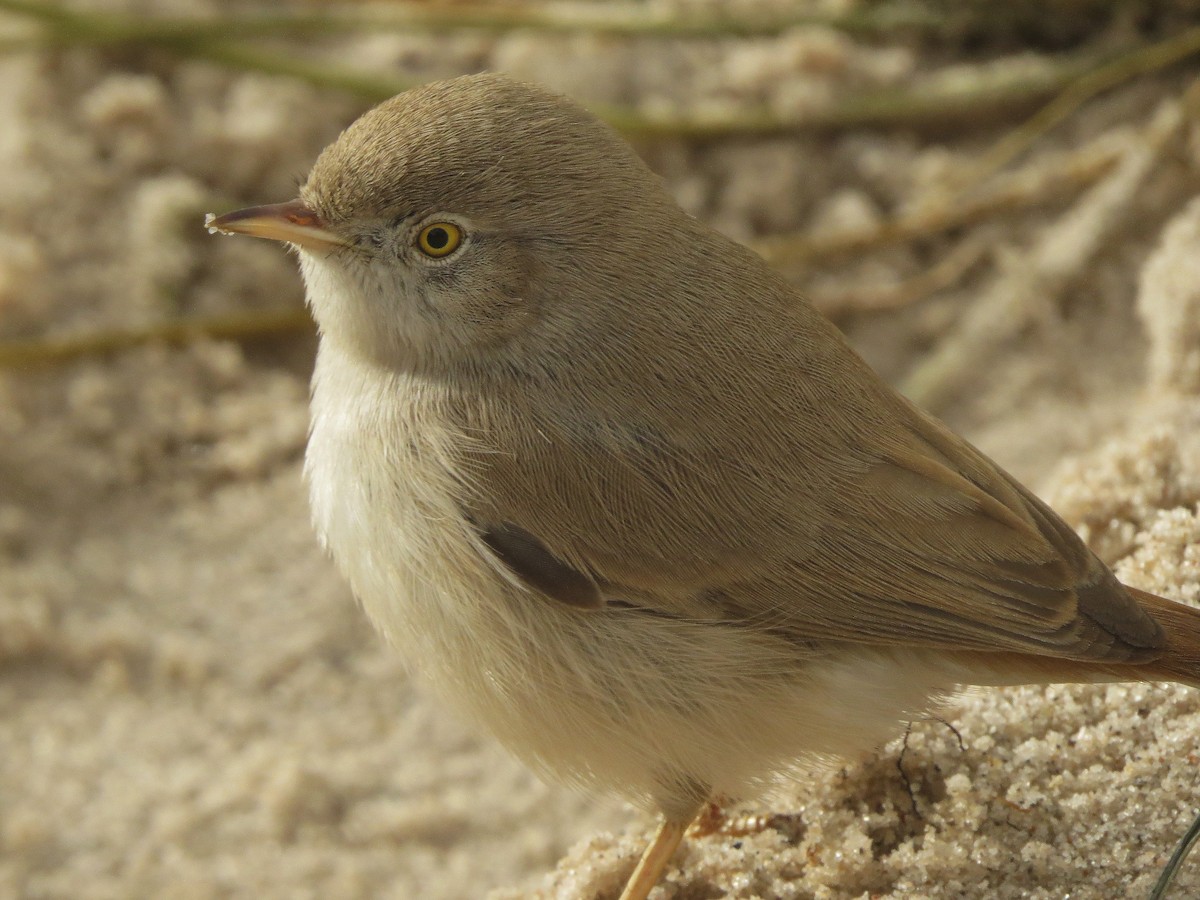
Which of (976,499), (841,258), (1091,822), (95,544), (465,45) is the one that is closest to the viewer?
(1091,822)

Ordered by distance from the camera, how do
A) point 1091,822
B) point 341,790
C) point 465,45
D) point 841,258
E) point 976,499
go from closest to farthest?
point 1091,822 → point 976,499 → point 341,790 → point 841,258 → point 465,45

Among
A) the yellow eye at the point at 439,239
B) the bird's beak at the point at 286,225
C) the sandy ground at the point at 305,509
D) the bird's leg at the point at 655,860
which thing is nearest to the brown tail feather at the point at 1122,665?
the sandy ground at the point at 305,509

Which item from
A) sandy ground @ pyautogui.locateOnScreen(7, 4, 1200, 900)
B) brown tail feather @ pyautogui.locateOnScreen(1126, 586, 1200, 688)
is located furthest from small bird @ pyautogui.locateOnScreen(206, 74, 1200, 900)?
sandy ground @ pyautogui.locateOnScreen(7, 4, 1200, 900)

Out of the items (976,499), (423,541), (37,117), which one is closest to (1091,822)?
(976,499)

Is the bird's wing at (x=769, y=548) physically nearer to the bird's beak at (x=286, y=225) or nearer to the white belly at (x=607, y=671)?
the white belly at (x=607, y=671)

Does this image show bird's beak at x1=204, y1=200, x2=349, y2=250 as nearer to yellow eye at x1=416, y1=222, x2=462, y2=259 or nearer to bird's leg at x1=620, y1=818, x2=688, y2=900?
yellow eye at x1=416, y1=222, x2=462, y2=259

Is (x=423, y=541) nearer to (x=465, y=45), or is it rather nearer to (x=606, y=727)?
(x=606, y=727)

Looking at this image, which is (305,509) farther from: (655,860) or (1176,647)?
(1176,647)

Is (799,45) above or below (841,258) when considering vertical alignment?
above
